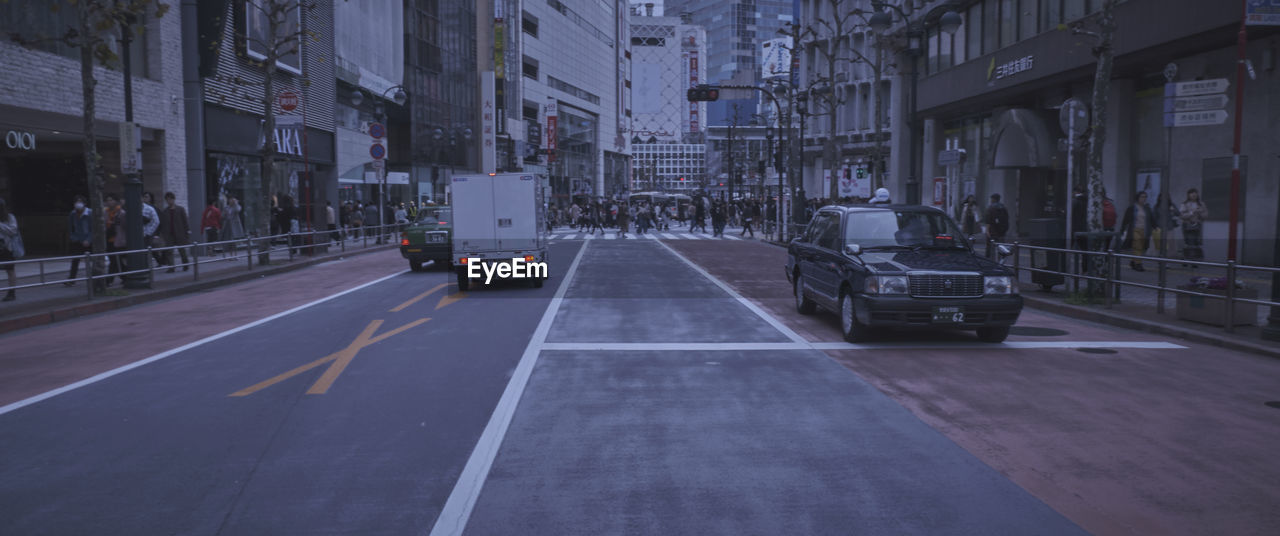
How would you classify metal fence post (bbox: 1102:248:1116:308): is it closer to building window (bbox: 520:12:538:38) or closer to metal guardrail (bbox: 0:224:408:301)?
metal guardrail (bbox: 0:224:408:301)

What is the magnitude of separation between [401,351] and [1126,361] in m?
7.82

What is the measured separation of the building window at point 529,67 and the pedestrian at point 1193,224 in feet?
237

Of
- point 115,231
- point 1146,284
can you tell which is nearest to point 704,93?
point 115,231

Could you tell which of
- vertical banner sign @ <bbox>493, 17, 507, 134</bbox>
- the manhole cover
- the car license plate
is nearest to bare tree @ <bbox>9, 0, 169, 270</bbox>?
the car license plate

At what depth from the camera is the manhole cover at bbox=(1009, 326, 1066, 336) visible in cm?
1198

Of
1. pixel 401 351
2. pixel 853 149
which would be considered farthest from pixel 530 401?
pixel 853 149

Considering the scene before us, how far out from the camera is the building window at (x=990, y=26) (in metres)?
30.4

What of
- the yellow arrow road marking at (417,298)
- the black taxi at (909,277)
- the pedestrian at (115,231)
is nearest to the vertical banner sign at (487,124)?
the pedestrian at (115,231)

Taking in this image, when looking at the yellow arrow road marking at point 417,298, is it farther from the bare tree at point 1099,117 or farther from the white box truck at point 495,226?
the bare tree at point 1099,117

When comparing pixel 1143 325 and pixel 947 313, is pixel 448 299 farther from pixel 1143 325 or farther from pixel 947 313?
pixel 1143 325

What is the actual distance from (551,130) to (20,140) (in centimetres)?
7295

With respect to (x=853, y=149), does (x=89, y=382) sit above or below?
below

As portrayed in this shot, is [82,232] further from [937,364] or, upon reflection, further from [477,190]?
[937,364]

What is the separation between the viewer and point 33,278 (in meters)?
16.0
